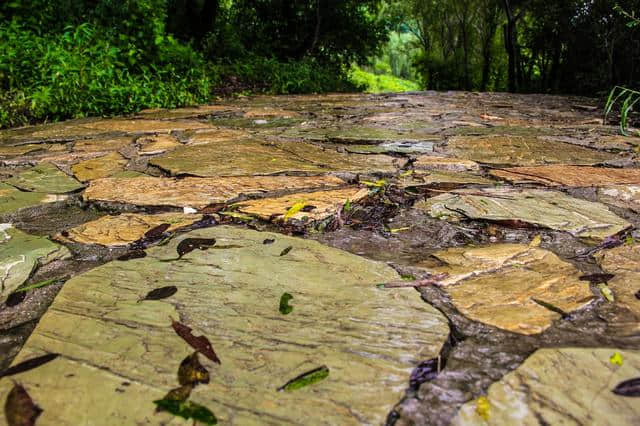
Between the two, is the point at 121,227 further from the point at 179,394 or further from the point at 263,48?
the point at 263,48

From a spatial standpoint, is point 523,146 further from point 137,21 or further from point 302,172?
point 137,21

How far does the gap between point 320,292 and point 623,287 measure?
0.65m

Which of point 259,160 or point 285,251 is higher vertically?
point 259,160

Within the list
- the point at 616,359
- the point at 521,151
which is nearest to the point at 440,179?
the point at 521,151

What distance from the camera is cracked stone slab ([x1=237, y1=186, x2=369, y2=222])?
1.41m

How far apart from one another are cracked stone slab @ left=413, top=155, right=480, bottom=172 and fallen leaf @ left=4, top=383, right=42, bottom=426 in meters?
1.75

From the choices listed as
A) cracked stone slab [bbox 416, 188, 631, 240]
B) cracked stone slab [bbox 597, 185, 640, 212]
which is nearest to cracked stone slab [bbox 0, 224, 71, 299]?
cracked stone slab [bbox 416, 188, 631, 240]

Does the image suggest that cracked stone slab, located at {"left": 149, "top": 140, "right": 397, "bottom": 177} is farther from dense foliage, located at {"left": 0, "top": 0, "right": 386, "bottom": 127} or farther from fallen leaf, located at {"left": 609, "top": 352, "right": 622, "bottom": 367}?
dense foliage, located at {"left": 0, "top": 0, "right": 386, "bottom": 127}

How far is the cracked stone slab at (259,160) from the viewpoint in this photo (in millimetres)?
2027

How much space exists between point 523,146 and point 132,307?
238 cm

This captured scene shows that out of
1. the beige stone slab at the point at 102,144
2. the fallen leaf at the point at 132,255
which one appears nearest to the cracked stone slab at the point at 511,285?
the fallen leaf at the point at 132,255

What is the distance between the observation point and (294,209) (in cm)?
145

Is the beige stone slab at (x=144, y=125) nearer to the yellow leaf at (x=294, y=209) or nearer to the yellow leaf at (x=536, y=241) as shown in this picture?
the yellow leaf at (x=294, y=209)

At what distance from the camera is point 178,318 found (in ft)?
2.77
